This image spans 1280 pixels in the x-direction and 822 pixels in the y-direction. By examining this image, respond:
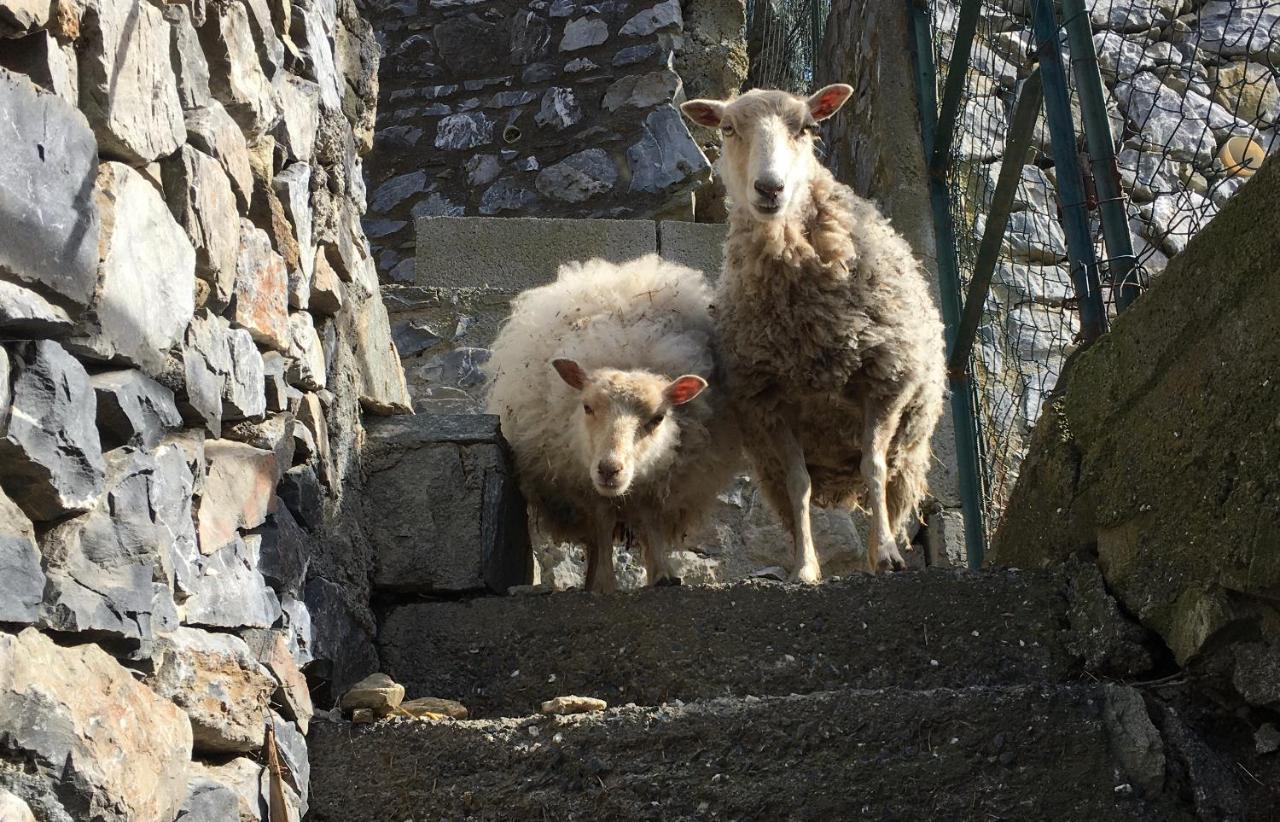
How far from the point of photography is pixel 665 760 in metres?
2.71

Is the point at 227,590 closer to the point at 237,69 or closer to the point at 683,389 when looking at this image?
the point at 237,69

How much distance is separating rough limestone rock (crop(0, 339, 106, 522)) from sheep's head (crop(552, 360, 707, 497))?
210 cm

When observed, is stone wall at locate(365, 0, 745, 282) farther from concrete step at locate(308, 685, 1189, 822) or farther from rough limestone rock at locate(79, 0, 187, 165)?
rough limestone rock at locate(79, 0, 187, 165)

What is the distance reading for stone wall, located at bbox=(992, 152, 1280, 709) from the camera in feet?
8.66

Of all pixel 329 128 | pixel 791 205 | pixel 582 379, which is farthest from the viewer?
pixel 791 205

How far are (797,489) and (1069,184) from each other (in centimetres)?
128

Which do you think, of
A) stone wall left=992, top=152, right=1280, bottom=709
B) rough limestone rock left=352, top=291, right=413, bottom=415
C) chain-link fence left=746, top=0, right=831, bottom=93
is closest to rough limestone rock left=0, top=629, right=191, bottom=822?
rough limestone rock left=352, top=291, right=413, bottom=415

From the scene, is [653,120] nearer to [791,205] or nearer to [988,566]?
[791,205]

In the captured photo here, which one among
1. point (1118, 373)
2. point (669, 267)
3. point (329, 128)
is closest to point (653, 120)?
point (669, 267)

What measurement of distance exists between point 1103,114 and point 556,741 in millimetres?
2084

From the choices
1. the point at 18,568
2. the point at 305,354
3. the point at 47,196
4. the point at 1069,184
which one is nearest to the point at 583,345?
the point at 305,354

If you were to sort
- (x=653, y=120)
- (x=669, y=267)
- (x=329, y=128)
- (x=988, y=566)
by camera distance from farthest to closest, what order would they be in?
1. (x=653, y=120)
2. (x=669, y=267)
3. (x=988, y=566)
4. (x=329, y=128)

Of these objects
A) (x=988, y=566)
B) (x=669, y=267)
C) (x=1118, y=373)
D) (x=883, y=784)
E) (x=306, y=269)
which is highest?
(x=669, y=267)

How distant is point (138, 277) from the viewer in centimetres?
218
